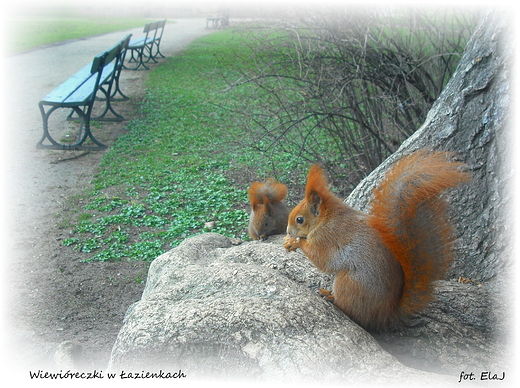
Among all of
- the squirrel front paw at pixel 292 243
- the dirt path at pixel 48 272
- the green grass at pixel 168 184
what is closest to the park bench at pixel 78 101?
the dirt path at pixel 48 272

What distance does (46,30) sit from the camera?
17828 millimetres

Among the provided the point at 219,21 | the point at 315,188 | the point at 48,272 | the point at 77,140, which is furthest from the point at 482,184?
the point at 219,21

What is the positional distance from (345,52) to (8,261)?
11.0 feet

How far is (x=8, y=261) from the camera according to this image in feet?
12.1

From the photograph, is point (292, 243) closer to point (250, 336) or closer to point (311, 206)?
point (311, 206)

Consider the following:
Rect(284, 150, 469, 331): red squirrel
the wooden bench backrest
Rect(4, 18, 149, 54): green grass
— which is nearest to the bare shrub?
Rect(284, 150, 469, 331): red squirrel

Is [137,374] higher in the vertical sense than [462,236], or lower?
lower

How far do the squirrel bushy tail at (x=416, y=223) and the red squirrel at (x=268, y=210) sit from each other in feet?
5.58

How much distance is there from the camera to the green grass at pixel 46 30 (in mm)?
13898

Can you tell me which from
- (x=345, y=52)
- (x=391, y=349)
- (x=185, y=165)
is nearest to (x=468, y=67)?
(x=391, y=349)

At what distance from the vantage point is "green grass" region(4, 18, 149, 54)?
45.6ft

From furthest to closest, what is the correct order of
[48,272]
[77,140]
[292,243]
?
[77,140], [48,272], [292,243]

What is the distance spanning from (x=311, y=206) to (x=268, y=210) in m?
1.34

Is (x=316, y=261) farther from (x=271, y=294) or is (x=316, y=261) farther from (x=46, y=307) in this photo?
(x=46, y=307)
